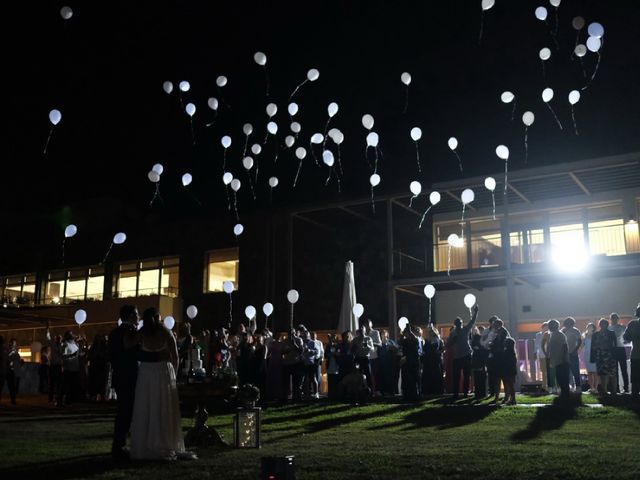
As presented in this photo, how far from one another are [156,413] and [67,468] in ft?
3.06

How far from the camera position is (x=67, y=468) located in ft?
21.0

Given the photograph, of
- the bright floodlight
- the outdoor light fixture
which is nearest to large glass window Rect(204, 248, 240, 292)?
the bright floodlight

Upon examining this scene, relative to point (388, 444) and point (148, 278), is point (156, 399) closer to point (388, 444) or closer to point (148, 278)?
point (388, 444)

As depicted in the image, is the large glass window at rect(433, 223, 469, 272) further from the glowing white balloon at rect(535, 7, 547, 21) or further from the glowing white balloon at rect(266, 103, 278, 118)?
the glowing white balloon at rect(535, 7, 547, 21)

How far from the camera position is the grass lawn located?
6.00 metres

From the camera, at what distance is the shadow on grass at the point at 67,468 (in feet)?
19.8

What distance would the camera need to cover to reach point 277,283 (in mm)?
24844

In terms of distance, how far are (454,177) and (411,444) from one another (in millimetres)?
12356

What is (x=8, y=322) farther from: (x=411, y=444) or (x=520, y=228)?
(x=411, y=444)

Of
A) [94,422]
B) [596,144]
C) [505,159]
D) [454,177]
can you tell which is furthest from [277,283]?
[94,422]

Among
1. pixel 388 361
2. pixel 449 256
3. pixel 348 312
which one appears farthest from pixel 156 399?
pixel 449 256

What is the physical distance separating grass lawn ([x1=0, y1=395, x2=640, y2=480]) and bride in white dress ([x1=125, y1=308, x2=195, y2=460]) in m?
0.32

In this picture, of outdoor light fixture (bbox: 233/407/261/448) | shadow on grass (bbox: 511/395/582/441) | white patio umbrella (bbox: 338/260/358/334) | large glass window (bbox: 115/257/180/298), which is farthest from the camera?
large glass window (bbox: 115/257/180/298)

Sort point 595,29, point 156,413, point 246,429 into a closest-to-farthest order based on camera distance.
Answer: point 156,413, point 246,429, point 595,29
